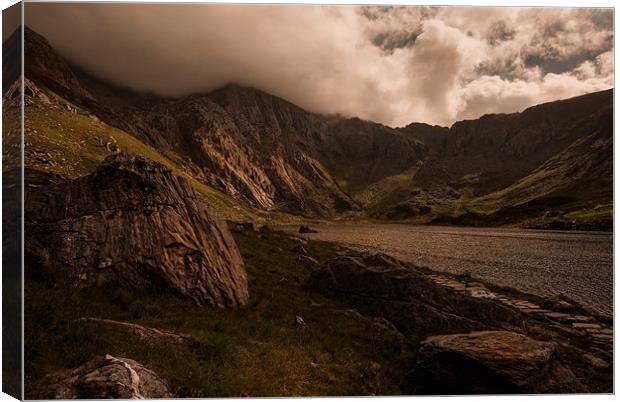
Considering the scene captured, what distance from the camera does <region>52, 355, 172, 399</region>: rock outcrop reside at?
6.84m

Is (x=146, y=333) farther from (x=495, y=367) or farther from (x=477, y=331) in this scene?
(x=477, y=331)

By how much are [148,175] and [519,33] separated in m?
17.8

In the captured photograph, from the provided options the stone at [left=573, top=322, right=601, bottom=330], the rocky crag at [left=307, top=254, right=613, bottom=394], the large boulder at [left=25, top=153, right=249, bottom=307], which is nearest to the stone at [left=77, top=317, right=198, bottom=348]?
the large boulder at [left=25, top=153, right=249, bottom=307]

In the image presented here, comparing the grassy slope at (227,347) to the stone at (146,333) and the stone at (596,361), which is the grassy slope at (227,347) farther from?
the stone at (596,361)

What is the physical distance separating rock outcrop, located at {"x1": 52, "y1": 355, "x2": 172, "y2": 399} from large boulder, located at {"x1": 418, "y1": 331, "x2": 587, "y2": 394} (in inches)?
324

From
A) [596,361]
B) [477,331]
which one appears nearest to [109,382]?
[477,331]

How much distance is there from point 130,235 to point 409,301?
12809 mm

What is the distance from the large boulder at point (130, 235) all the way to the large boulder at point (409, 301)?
19.4 feet

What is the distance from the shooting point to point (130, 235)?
13398 mm

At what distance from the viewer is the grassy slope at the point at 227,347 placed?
8.12m

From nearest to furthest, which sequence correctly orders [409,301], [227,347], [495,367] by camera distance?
[495,367] → [227,347] → [409,301]

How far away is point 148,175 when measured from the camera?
14.7 m

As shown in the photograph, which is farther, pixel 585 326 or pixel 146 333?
pixel 585 326

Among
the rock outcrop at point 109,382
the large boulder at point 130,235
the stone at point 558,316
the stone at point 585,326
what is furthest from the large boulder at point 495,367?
the large boulder at point 130,235
